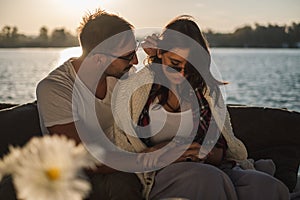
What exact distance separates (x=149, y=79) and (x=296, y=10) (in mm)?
6415

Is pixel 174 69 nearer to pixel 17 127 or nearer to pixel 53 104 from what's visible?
pixel 53 104

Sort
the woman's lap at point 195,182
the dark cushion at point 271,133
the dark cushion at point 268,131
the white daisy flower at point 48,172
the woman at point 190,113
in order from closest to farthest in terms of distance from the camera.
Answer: the white daisy flower at point 48,172
the woman's lap at point 195,182
the woman at point 190,113
the dark cushion at point 271,133
the dark cushion at point 268,131

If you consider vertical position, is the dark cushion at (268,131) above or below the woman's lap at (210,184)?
below

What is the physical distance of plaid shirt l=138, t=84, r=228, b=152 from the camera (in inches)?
85.7

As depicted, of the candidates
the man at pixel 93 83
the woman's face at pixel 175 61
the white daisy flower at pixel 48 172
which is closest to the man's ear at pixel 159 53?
the woman's face at pixel 175 61

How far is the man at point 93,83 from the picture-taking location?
1.93m

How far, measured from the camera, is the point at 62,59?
87.3 inches

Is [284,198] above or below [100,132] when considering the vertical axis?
below

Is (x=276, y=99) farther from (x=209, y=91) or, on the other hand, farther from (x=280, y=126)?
(x=209, y=91)

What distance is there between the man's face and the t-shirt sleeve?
0.21 m

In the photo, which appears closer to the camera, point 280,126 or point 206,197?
point 206,197

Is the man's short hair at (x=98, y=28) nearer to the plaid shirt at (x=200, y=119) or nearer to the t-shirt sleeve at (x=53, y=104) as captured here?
the t-shirt sleeve at (x=53, y=104)

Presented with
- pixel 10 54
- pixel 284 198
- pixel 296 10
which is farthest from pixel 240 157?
pixel 10 54

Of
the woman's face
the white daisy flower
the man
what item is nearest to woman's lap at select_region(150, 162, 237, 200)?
the man
